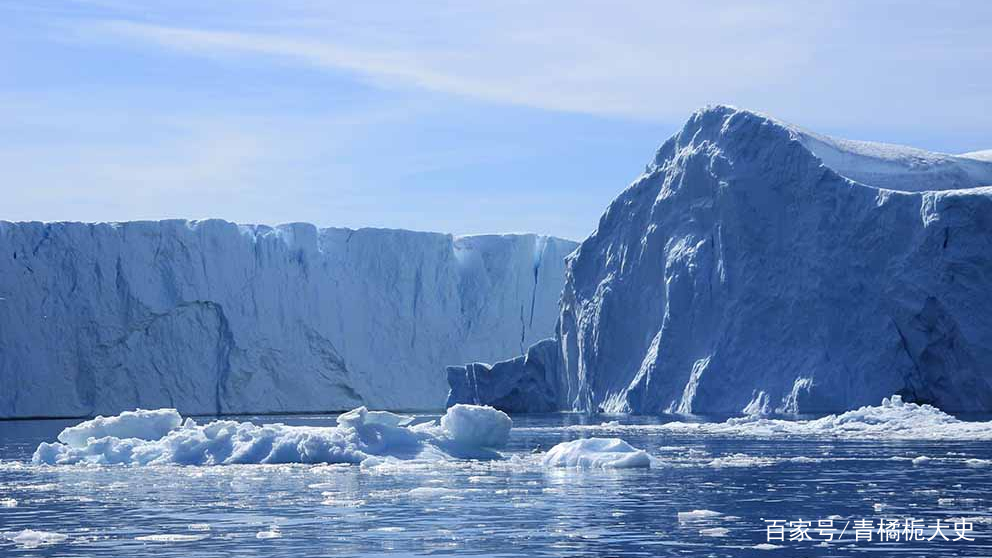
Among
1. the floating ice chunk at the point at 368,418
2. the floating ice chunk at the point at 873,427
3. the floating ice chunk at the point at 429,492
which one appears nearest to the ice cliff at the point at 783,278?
the floating ice chunk at the point at 873,427

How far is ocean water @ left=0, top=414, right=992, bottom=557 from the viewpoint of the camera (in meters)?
9.77

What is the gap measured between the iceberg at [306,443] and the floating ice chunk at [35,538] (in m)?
7.85

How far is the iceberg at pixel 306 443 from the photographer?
18.7 m

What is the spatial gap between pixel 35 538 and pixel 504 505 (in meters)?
4.19

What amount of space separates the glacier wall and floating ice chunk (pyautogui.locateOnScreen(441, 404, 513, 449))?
2849 cm

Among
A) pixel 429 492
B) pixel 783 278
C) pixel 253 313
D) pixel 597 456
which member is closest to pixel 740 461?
pixel 597 456

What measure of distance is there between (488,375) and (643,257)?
762cm

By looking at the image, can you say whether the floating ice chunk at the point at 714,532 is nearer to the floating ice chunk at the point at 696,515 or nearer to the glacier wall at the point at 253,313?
the floating ice chunk at the point at 696,515

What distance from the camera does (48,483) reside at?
15812 mm

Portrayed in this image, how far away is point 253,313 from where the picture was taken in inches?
1930

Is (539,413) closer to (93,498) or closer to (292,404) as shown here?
(292,404)

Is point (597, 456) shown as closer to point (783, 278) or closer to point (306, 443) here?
point (306, 443)

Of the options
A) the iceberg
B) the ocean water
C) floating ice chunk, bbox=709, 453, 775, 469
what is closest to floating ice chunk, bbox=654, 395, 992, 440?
the ocean water

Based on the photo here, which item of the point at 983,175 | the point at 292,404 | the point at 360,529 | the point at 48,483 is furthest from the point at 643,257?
the point at 360,529
